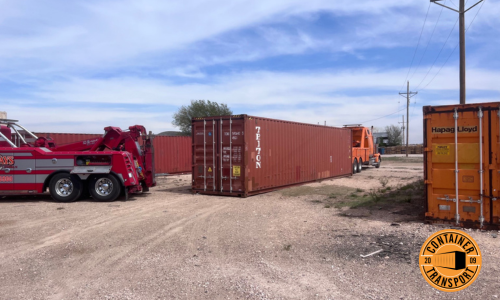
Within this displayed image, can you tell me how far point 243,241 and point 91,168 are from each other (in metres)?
7.16

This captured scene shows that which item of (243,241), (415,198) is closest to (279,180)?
(415,198)

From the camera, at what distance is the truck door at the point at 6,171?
12.0 m

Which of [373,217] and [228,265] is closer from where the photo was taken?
[228,265]

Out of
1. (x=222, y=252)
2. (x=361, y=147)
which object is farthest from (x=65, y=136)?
(x=361, y=147)

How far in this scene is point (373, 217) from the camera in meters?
8.99

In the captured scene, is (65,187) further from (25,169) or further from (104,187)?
(25,169)

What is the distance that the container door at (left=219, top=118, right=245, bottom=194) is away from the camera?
514 inches

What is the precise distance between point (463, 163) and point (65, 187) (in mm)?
11340

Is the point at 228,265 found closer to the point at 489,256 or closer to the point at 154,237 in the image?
the point at 154,237

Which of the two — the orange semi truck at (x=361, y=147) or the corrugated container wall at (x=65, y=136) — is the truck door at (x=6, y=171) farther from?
the orange semi truck at (x=361, y=147)

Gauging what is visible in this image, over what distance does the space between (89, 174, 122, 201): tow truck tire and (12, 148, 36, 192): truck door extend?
6.12 feet

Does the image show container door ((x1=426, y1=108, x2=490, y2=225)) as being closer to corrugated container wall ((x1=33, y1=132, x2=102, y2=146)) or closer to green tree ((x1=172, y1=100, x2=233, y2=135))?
corrugated container wall ((x1=33, y1=132, x2=102, y2=146))

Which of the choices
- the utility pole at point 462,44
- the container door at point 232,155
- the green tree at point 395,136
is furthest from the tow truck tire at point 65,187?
the green tree at point 395,136

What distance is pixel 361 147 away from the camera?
25.6m
